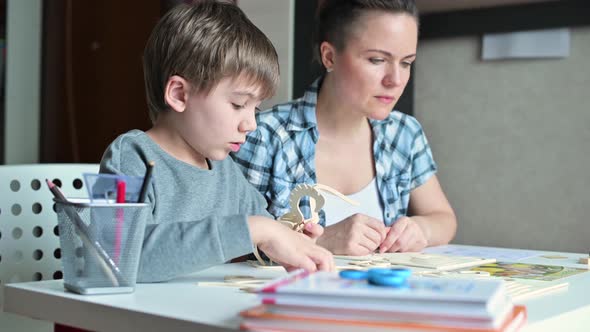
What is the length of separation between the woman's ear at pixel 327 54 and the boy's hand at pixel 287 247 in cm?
94

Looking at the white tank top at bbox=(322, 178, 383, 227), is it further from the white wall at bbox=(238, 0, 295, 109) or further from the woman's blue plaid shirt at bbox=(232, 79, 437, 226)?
the white wall at bbox=(238, 0, 295, 109)

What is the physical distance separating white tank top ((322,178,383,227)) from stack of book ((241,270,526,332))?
1065 mm

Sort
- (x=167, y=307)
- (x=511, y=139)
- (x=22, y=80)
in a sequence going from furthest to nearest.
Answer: (x=22, y=80), (x=511, y=139), (x=167, y=307)

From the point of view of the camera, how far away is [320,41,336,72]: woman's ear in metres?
1.87

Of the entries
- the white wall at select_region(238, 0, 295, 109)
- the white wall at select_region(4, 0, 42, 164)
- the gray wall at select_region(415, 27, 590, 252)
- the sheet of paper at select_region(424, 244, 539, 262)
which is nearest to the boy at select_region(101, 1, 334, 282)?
the sheet of paper at select_region(424, 244, 539, 262)

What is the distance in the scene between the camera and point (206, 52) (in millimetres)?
1195

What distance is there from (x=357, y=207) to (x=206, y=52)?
2.38ft

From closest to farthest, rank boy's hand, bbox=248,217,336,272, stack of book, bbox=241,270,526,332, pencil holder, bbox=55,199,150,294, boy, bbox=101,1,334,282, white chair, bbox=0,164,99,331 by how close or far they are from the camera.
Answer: stack of book, bbox=241,270,526,332 → pencil holder, bbox=55,199,150,294 → boy's hand, bbox=248,217,336,272 → boy, bbox=101,1,334,282 → white chair, bbox=0,164,99,331

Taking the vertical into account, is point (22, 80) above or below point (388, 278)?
above

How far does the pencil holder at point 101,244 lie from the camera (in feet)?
2.85

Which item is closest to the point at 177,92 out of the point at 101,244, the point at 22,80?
the point at 101,244

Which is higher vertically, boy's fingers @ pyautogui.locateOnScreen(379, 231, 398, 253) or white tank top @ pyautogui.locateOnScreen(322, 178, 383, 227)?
white tank top @ pyautogui.locateOnScreen(322, 178, 383, 227)

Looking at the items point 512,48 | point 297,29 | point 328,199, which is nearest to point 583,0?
point 512,48

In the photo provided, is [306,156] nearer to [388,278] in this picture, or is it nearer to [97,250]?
[97,250]
